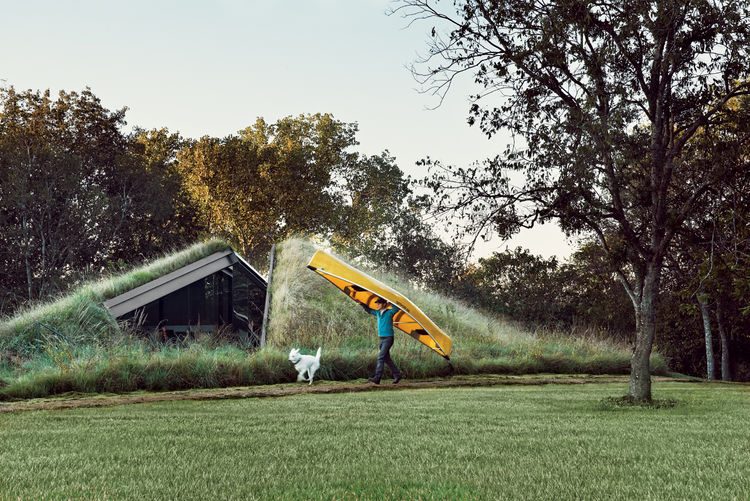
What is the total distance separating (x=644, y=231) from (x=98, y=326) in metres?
14.7

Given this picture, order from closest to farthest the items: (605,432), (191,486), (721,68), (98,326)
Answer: (191,486)
(605,432)
(721,68)
(98,326)

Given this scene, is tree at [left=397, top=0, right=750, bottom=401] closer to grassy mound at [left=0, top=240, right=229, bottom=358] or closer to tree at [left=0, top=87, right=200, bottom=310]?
grassy mound at [left=0, top=240, right=229, bottom=358]

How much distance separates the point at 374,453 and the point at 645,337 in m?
7.39

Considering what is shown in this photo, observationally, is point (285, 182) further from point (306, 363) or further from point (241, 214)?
point (306, 363)

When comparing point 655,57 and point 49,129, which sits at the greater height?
point 49,129

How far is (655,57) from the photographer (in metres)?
12.5

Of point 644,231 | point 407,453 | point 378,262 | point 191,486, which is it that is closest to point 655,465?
point 407,453

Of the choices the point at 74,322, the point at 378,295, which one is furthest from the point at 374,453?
the point at 74,322

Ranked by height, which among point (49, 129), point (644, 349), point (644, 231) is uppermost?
point (49, 129)

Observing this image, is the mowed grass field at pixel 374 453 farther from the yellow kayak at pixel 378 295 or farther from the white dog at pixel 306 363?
the yellow kayak at pixel 378 295

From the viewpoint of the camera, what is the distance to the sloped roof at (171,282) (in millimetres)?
22422

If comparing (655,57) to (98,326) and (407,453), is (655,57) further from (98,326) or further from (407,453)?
(98,326)

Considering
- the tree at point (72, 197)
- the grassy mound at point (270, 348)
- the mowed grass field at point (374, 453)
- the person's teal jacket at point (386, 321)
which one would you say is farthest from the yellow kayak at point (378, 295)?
the tree at point (72, 197)

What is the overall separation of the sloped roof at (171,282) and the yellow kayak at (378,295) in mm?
7361
